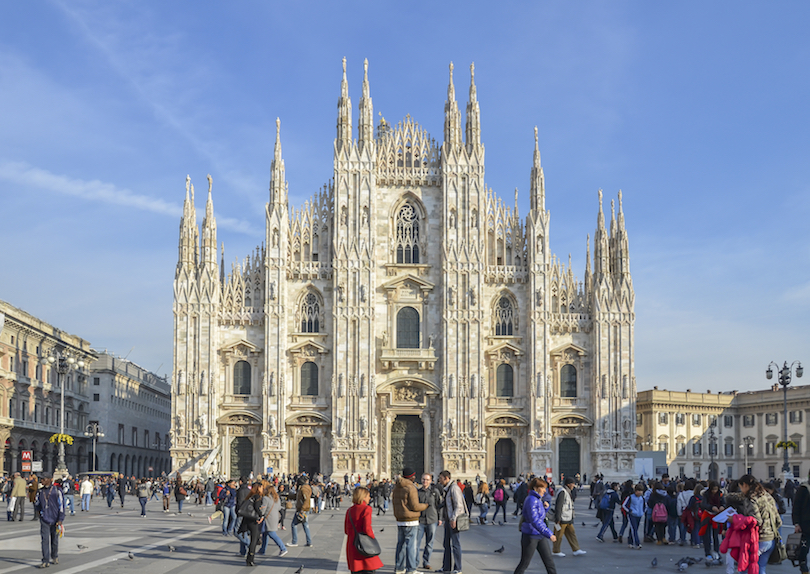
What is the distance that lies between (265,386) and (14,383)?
63.6ft

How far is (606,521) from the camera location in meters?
22.9

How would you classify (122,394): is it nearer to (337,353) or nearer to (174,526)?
(337,353)

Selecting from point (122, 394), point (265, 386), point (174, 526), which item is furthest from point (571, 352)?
point (122, 394)

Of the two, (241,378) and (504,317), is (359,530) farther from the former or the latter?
(504,317)

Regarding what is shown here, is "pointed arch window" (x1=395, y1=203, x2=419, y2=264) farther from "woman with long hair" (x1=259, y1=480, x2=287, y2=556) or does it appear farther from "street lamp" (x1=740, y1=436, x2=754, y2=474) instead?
"street lamp" (x1=740, y1=436, x2=754, y2=474)

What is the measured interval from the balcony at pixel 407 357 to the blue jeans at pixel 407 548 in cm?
3830

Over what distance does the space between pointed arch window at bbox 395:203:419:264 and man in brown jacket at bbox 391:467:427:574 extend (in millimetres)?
40712

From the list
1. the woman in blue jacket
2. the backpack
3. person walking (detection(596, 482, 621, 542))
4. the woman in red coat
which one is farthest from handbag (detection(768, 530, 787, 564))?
person walking (detection(596, 482, 621, 542))

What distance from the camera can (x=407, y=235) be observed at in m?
56.8

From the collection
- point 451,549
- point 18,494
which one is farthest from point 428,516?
point 18,494

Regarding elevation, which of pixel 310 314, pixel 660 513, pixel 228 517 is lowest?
pixel 228 517

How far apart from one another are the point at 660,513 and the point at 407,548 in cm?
874

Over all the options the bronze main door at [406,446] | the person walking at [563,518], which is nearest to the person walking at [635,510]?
the person walking at [563,518]

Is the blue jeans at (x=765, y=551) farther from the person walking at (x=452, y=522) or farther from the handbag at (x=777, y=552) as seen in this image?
the person walking at (x=452, y=522)
